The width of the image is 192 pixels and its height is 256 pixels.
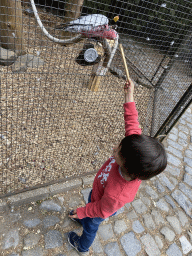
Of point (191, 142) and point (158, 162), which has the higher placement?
point (158, 162)

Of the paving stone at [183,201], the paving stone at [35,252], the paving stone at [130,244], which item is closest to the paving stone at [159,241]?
the paving stone at [130,244]

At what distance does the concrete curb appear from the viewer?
6.03 feet

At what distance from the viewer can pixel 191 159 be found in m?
3.26

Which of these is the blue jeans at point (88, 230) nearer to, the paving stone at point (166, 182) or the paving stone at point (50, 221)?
the paving stone at point (50, 221)

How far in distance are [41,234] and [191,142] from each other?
316 centimetres

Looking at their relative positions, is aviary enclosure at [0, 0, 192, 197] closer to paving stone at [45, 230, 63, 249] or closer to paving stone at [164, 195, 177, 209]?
paving stone at [45, 230, 63, 249]

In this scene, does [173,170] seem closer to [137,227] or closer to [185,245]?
[185,245]

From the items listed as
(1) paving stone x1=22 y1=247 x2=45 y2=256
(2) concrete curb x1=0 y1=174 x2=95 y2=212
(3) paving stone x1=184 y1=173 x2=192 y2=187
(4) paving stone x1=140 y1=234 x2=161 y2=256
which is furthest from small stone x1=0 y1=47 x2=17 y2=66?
(3) paving stone x1=184 y1=173 x2=192 y2=187

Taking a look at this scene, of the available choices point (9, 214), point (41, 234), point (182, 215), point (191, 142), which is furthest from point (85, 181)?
point (191, 142)

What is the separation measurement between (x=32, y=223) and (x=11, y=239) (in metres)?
0.21

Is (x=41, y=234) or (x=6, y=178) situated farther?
(x=6, y=178)

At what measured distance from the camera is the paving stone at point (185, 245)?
2023mm

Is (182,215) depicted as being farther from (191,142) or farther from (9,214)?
(9,214)

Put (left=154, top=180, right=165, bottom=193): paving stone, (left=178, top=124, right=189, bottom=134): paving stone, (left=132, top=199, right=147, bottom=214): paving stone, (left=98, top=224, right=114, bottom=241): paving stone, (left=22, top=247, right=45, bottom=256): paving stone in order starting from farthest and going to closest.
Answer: (left=178, top=124, right=189, bottom=134): paving stone < (left=154, top=180, right=165, bottom=193): paving stone < (left=132, top=199, right=147, bottom=214): paving stone < (left=98, top=224, right=114, bottom=241): paving stone < (left=22, top=247, right=45, bottom=256): paving stone
